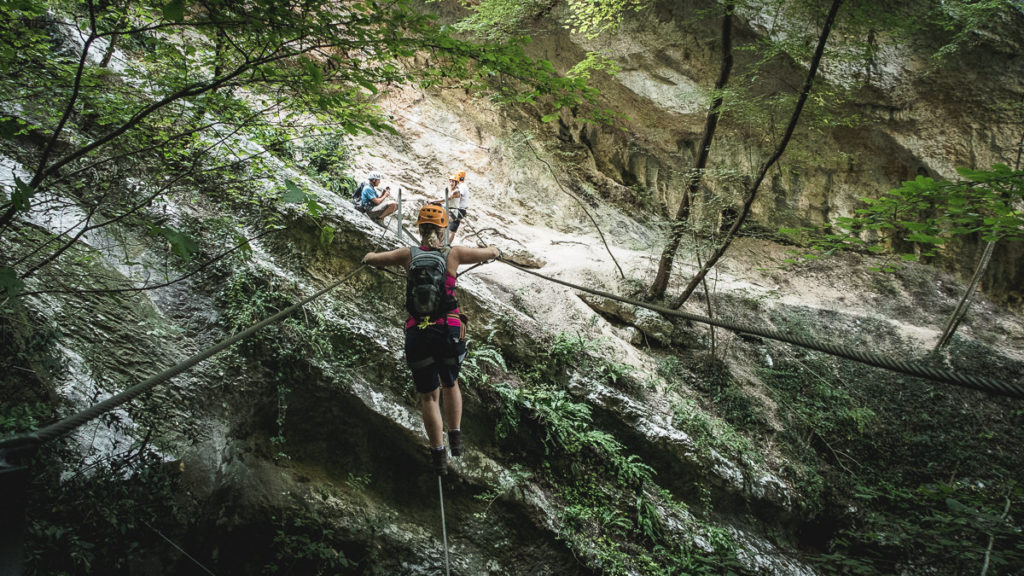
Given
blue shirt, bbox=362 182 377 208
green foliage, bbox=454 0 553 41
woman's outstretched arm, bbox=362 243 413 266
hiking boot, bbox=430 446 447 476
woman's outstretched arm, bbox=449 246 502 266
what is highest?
green foliage, bbox=454 0 553 41

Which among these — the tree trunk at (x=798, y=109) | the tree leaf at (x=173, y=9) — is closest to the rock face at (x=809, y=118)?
the tree trunk at (x=798, y=109)

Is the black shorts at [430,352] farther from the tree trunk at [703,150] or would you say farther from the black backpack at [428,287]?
the tree trunk at [703,150]

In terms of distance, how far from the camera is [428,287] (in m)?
3.26

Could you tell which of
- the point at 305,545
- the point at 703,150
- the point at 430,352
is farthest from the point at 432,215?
the point at 703,150

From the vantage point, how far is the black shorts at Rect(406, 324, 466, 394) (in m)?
3.40

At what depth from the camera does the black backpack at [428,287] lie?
3258mm

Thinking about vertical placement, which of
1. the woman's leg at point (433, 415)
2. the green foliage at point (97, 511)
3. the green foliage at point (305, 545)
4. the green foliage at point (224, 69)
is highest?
the green foliage at point (224, 69)

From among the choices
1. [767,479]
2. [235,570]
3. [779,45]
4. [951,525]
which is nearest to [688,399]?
[767,479]

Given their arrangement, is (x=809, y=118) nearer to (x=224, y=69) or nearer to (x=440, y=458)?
(x=440, y=458)

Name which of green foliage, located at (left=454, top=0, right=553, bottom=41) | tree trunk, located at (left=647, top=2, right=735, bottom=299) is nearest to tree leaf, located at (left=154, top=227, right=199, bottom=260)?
green foliage, located at (left=454, top=0, right=553, bottom=41)

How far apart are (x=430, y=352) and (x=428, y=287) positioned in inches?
22.4

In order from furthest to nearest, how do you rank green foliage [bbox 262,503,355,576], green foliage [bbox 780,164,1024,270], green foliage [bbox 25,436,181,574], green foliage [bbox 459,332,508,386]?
green foliage [bbox 459,332,508,386], green foliage [bbox 262,503,355,576], green foliage [bbox 780,164,1024,270], green foliage [bbox 25,436,181,574]

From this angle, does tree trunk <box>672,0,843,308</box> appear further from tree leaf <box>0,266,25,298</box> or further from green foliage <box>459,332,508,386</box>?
tree leaf <box>0,266,25,298</box>

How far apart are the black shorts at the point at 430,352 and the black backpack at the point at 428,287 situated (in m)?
0.13
